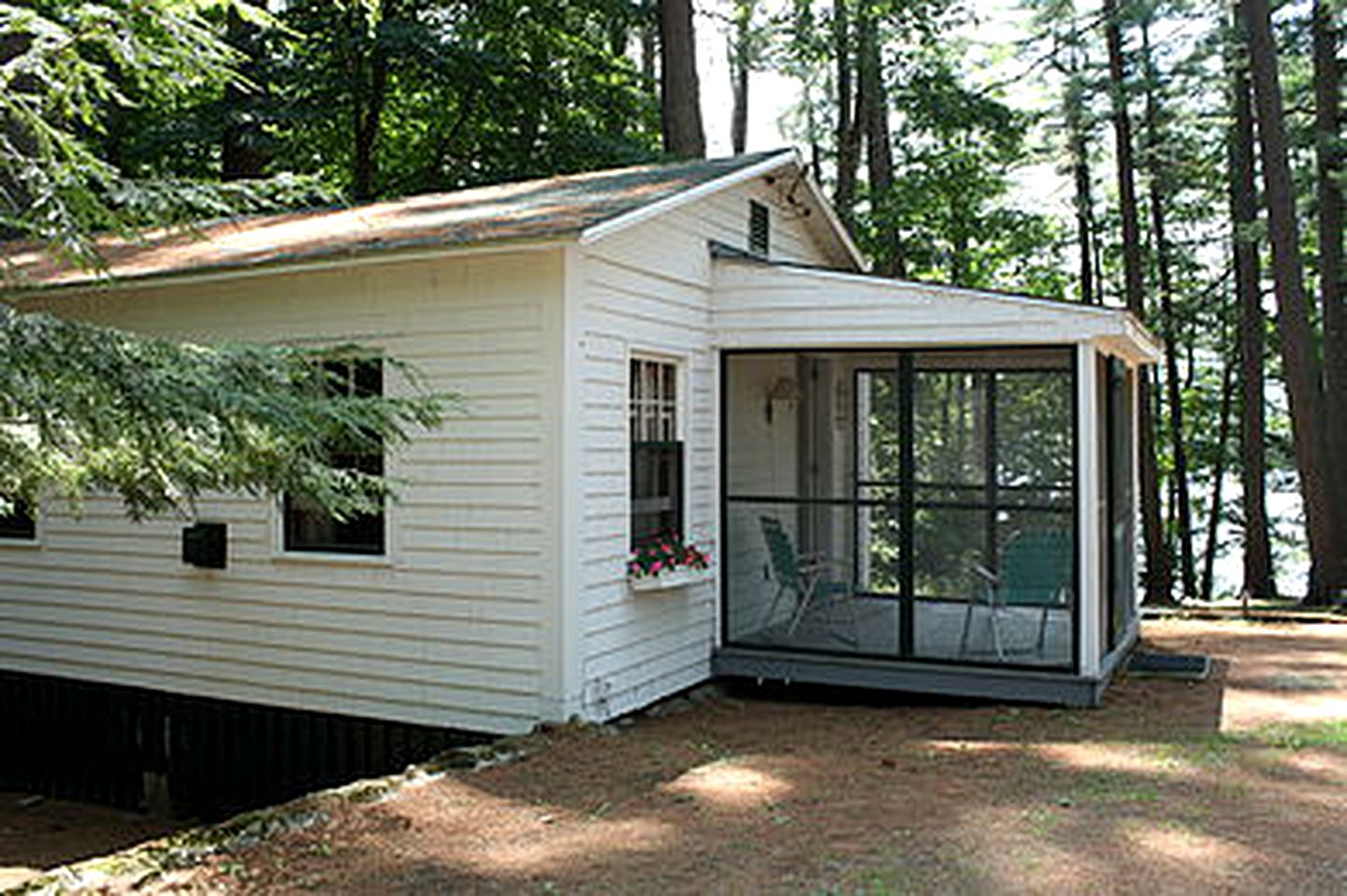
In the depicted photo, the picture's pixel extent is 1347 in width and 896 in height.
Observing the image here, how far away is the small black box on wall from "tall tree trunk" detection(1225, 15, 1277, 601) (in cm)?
1432

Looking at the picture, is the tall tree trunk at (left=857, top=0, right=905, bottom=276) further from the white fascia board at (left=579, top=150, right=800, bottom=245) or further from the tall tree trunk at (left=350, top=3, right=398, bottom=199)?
the white fascia board at (left=579, top=150, right=800, bottom=245)

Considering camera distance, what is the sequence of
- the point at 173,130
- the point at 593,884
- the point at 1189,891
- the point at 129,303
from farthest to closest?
1. the point at 173,130
2. the point at 129,303
3. the point at 593,884
4. the point at 1189,891

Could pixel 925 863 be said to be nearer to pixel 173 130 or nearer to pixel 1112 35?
pixel 173 130

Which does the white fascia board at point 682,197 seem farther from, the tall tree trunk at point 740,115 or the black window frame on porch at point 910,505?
the tall tree trunk at point 740,115

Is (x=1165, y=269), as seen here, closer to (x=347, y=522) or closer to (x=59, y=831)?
(x=347, y=522)

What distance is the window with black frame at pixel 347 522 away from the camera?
24.7ft

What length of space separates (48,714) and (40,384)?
5.58 metres

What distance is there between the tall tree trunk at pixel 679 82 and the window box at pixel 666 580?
8328 mm

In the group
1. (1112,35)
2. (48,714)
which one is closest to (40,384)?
(48,714)

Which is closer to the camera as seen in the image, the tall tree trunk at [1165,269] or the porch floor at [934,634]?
the porch floor at [934,634]

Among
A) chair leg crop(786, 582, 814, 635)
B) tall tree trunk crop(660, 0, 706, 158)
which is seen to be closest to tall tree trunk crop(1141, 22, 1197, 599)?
tall tree trunk crop(660, 0, 706, 158)

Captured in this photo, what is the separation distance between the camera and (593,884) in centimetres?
416

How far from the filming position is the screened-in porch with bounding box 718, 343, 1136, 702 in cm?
762

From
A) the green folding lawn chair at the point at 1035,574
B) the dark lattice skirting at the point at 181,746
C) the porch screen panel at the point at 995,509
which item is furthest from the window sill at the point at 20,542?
the green folding lawn chair at the point at 1035,574
